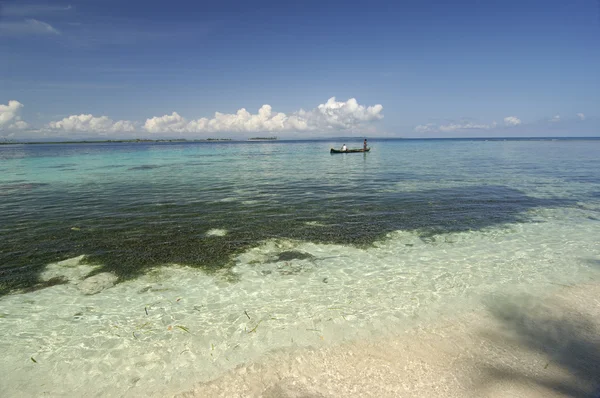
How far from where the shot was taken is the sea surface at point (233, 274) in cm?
716

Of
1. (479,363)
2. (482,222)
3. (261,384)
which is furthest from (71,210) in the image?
(482,222)

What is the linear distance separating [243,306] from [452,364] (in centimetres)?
559

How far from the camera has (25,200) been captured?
23297 millimetres

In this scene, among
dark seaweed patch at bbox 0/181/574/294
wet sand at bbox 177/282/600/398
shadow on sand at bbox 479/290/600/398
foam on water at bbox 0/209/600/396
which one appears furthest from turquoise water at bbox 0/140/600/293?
shadow on sand at bbox 479/290/600/398

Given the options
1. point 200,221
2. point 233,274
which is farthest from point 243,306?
point 200,221

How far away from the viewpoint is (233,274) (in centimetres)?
1102

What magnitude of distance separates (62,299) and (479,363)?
11622 millimetres

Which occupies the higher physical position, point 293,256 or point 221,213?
point 221,213

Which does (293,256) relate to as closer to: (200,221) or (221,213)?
(200,221)

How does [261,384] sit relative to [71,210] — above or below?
below

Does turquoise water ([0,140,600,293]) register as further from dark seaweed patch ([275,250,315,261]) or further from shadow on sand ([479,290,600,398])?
shadow on sand ([479,290,600,398])

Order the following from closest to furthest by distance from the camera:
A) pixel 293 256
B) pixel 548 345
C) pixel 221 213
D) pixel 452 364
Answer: pixel 452 364 → pixel 548 345 → pixel 293 256 → pixel 221 213

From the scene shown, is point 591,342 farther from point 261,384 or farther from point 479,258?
point 261,384

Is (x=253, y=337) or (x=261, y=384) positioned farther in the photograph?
(x=253, y=337)
